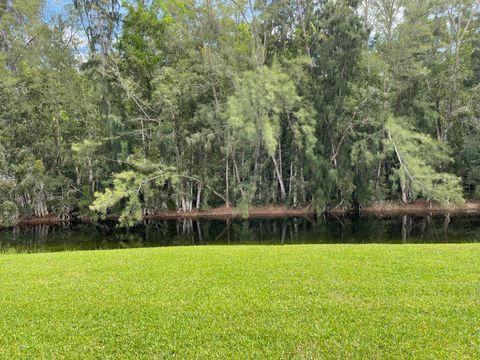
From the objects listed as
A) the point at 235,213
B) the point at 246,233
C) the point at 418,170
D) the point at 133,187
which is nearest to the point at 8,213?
the point at 133,187

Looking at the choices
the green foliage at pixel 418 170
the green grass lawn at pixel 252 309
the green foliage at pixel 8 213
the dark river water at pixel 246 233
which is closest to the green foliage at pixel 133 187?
the dark river water at pixel 246 233

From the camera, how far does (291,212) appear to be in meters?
23.9

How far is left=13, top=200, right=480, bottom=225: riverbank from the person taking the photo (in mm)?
22453

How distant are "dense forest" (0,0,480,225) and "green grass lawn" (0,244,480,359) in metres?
13.9

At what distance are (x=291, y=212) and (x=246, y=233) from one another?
656 centimetres

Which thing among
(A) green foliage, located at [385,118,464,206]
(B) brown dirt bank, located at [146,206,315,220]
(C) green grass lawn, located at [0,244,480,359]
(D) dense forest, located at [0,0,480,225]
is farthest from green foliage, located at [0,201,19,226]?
(A) green foliage, located at [385,118,464,206]

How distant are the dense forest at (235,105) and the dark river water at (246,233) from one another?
1373mm

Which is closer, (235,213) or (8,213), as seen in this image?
(8,213)

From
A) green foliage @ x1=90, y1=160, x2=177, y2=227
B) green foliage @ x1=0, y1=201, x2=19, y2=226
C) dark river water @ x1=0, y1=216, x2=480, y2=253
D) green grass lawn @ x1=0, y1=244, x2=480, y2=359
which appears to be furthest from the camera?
green foliage @ x1=0, y1=201, x2=19, y2=226

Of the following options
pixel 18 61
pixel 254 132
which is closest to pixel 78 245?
pixel 254 132

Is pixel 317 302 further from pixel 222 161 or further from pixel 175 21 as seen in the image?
pixel 175 21

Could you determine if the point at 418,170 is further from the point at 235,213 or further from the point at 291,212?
the point at 235,213

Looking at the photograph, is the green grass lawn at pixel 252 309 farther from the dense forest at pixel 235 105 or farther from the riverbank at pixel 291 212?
the riverbank at pixel 291 212

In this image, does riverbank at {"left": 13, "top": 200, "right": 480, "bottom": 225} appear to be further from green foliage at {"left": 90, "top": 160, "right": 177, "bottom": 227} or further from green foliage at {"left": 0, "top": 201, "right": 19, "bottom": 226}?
green foliage at {"left": 90, "top": 160, "right": 177, "bottom": 227}
